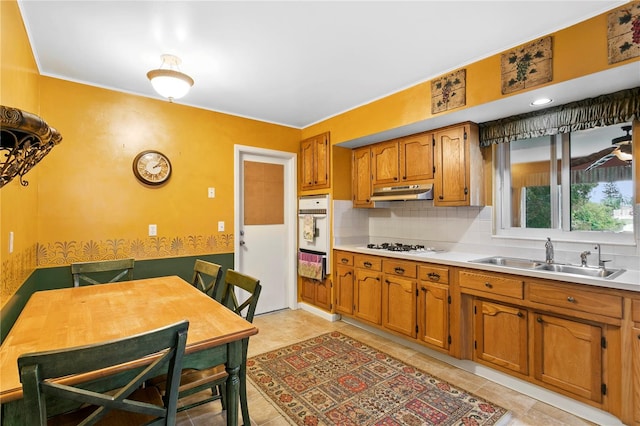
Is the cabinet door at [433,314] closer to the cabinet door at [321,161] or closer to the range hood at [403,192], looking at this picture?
the range hood at [403,192]

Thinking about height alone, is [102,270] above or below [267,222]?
below

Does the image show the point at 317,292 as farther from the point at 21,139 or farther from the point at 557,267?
the point at 21,139

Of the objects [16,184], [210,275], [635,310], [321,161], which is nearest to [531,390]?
[635,310]

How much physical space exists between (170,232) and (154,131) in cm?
105

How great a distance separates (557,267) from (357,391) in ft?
6.06

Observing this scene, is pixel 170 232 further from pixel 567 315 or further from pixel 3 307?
pixel 567 315

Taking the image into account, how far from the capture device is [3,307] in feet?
5.27

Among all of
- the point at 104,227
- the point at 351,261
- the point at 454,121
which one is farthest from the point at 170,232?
the point at 454,121

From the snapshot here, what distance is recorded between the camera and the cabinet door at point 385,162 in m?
3.38

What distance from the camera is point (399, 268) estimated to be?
9.89 ft

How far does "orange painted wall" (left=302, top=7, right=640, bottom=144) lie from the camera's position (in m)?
1.84

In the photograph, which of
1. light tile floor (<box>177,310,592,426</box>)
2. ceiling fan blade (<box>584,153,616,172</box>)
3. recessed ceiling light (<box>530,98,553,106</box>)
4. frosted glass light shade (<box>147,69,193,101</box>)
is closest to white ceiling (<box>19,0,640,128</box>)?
frosted glass light shade (<box>147,69,193,101</box>)

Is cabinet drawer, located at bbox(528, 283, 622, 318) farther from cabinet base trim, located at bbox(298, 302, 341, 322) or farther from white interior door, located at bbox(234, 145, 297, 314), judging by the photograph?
white interior door, located at bbox(234, 145, 297, 314)

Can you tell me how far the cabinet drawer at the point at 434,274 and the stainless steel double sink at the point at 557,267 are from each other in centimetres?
25
